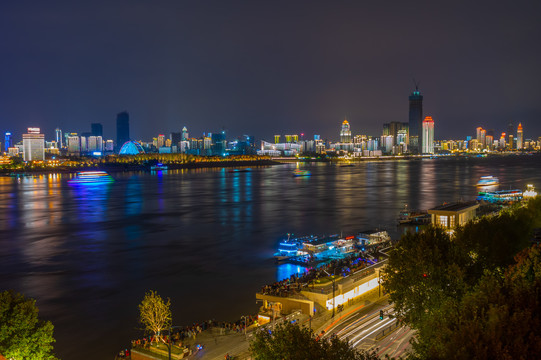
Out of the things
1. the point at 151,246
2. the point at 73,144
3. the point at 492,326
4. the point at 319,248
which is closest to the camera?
the point at 492,326

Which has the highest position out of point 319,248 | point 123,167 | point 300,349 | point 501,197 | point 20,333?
point 123,167

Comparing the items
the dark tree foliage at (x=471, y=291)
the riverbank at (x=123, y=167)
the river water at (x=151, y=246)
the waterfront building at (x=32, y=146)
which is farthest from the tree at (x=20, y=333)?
the waterfront building at (x=32, y=146)

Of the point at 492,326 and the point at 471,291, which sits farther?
the point at 471,291

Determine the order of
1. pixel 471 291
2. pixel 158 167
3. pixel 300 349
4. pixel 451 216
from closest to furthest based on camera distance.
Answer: pixel 300 349, pixel 471 291, pixel 451 216, pixel 158 167

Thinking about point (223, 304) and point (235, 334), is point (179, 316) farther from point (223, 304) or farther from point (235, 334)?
point (235, 334)

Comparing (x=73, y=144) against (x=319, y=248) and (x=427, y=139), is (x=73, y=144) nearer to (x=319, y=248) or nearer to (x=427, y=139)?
(x=427, y=139)

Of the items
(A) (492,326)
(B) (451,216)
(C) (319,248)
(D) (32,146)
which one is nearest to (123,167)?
(D) (32,146)
